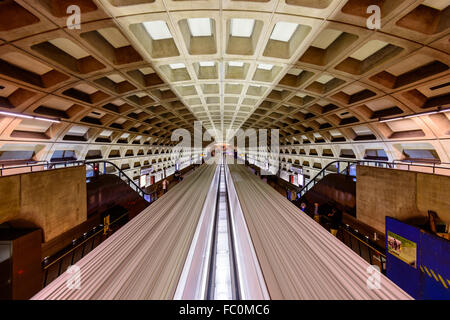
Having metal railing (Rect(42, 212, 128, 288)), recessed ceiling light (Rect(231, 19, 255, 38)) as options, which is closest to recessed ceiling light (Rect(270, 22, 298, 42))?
recessed ceiling light (Rect(231, 19, 255, 38))

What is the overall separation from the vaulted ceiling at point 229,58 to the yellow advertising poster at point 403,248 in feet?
17.0

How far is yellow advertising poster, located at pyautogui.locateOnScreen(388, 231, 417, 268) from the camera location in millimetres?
4434

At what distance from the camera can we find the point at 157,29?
16.4 feet

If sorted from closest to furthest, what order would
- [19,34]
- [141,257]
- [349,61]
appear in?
[141,257] < [19,34] < [349,61]

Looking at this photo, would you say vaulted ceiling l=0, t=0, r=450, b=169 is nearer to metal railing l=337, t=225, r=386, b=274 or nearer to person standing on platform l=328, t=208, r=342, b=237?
person standing on platform l=328, t=208, r=342, b=237

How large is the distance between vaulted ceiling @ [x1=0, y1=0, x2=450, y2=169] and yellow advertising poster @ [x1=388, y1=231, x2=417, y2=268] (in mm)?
5186

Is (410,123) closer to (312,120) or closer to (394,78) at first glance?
(394,78)

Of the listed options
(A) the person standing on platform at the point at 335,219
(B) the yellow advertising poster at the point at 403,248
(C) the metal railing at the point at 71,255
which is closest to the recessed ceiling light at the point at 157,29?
(C) the metal railing at the point at 71,255

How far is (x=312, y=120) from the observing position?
1121 cm

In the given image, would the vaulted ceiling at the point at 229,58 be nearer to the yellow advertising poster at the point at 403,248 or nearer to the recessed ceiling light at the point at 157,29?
the recessed ceiling light at the point at 157,29

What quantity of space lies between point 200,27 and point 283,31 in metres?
2.79

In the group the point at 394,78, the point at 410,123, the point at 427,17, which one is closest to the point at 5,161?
the point at 427,17

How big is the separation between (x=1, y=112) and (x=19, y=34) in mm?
4000

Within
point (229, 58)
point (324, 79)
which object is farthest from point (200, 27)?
point (324, 79)
